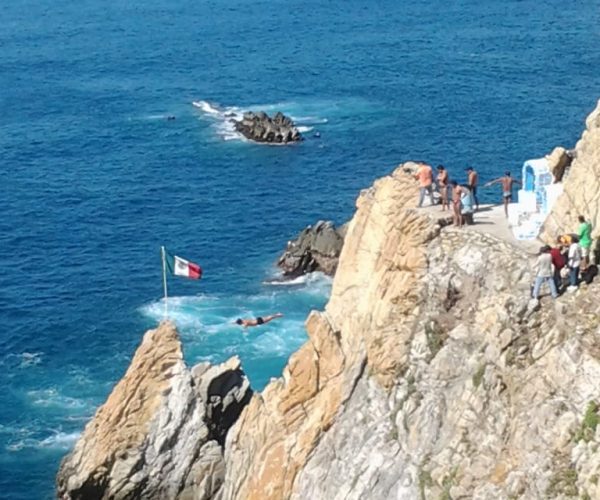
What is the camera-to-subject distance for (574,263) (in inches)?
1810

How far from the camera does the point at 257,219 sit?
113812 mm

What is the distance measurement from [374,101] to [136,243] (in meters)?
53.5

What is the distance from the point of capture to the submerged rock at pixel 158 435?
63.7 metres

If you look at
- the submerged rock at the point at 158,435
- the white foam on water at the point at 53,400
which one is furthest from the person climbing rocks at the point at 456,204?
the white foam on water at the point at 53,400

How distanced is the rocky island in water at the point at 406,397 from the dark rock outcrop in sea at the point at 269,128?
249 ft

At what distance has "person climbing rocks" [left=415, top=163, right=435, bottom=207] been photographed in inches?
2144

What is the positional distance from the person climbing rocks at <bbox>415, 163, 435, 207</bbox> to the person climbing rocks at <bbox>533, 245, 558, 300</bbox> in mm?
9030

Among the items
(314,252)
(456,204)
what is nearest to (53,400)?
(314,252)

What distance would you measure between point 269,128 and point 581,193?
9230 cm

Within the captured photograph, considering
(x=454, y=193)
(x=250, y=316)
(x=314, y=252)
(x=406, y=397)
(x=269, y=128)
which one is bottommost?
(x=250, y=316)

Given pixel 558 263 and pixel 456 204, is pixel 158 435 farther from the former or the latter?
pixel 558 263

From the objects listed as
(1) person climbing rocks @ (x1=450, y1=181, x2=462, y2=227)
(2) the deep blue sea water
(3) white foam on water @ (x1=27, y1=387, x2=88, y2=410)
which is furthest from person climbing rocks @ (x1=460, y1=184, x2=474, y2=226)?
(3) white foam on water @ (x1=27, y1=387, x2=88, y2=410)

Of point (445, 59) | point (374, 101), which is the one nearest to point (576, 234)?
point (374, 101)

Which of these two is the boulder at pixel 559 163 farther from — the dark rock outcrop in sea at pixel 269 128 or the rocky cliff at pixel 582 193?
the dark rock outcrop in sea at pixel 269 128
